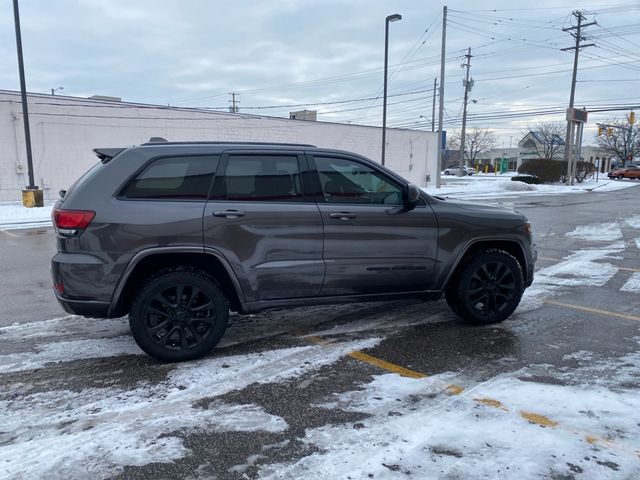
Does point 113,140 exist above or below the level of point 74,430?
above

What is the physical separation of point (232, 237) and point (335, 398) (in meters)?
1.52

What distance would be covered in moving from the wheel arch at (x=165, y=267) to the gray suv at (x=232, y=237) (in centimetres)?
1

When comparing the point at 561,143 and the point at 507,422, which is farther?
the point at 561,143

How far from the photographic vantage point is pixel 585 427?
3213mm

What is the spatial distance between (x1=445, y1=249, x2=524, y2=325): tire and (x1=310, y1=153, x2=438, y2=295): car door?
43 centimetres

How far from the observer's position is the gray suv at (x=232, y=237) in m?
3.94

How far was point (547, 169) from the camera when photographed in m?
43.4

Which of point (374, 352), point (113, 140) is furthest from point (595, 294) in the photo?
point (113, 140)

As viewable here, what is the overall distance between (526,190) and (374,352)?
3228 centimetres

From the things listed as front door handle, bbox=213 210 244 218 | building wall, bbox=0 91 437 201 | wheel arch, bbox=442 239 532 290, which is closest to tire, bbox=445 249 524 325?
wheel arch, bbox=442 239 532 290

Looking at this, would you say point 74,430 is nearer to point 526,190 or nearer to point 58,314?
point 58,314

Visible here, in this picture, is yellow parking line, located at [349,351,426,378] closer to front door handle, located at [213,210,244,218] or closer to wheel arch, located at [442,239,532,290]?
wheel arch, located at [442,239,532,290]

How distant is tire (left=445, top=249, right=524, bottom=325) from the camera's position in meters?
5.11

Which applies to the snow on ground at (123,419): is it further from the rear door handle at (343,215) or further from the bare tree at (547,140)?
the bare tree at (547,140)
